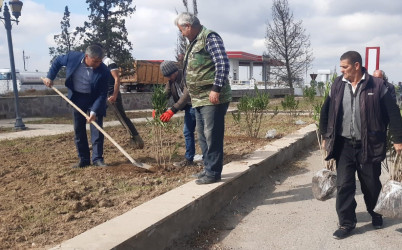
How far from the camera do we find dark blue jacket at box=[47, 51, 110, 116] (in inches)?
206

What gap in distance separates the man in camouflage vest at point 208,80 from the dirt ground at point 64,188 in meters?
0.58

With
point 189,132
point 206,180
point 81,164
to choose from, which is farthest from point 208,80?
point 81,164

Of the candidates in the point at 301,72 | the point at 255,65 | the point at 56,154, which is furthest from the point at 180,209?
the point at 255,65

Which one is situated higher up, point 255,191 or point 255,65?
point 255,65

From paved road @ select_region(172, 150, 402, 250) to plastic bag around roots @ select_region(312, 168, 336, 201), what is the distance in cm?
32

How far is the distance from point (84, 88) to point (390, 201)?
158 inches

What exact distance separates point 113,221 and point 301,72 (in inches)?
1249

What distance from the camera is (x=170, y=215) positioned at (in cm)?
317

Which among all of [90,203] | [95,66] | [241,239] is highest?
[95,66]

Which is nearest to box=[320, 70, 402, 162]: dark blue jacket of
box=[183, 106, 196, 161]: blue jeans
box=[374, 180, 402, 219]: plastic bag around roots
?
box=[374, 180, 402, 219]: plastic bag around roots

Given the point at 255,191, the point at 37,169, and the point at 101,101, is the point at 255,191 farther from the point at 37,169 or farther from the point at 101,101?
the point at 37,169

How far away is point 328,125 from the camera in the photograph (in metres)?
3.61

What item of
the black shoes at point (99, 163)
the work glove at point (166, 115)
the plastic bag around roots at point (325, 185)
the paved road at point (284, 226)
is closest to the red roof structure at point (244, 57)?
the black shoes at point (99, 163)

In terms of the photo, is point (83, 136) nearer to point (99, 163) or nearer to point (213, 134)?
point (99, 163)
